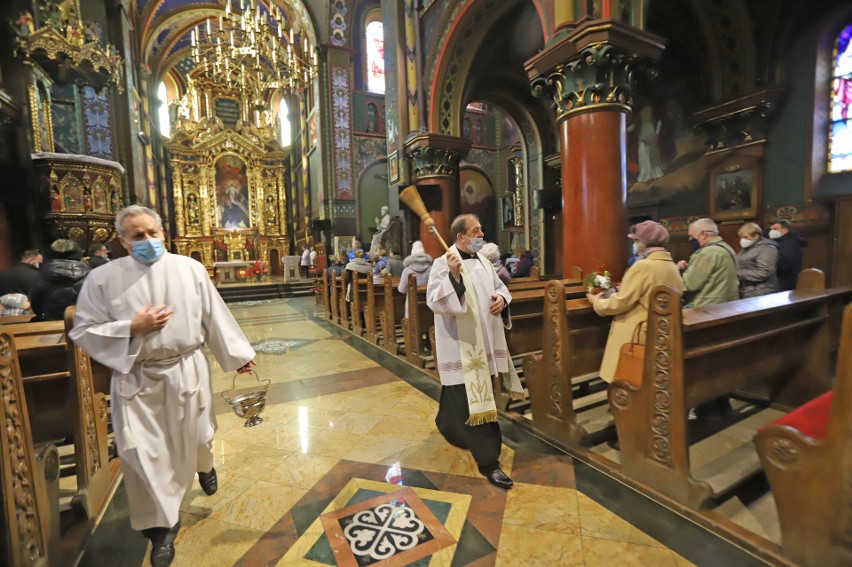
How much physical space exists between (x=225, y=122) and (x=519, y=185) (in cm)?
1890

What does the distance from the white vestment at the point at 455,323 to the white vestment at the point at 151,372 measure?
141 cm

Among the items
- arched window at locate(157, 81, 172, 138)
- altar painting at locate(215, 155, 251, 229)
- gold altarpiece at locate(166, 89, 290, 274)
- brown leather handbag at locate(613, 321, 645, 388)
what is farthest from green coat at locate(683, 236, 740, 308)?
arched window at locate(157, 81, 172, 138)

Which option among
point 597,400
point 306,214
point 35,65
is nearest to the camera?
point 597,400

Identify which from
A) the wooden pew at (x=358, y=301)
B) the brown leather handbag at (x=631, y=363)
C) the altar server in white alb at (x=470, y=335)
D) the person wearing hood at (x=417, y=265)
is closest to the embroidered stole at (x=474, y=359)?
the altar server in white alb at (x=470, y=335)

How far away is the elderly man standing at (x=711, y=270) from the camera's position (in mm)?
3768

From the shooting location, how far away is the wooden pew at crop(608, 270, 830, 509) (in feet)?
7.60

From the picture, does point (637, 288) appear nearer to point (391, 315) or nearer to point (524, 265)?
point (391, 315)

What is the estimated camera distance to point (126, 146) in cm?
1400

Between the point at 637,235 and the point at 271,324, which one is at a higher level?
the point at 637,235

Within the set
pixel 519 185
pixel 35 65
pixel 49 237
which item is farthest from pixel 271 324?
pixel 519 185

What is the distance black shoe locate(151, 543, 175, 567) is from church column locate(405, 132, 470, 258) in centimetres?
792

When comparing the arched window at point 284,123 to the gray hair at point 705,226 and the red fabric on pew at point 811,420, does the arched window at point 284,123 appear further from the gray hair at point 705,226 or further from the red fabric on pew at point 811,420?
the red fabric on pew at point 811,420

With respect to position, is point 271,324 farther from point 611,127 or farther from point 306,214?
point 306,214

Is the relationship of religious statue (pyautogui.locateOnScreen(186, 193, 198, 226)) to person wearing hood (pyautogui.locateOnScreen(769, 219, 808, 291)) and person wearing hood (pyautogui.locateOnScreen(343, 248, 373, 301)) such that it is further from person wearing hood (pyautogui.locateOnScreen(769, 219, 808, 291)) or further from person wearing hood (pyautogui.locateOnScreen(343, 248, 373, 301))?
person wearing hood (pyautogui.locateOnScreen(769, 219, 808, 291))
